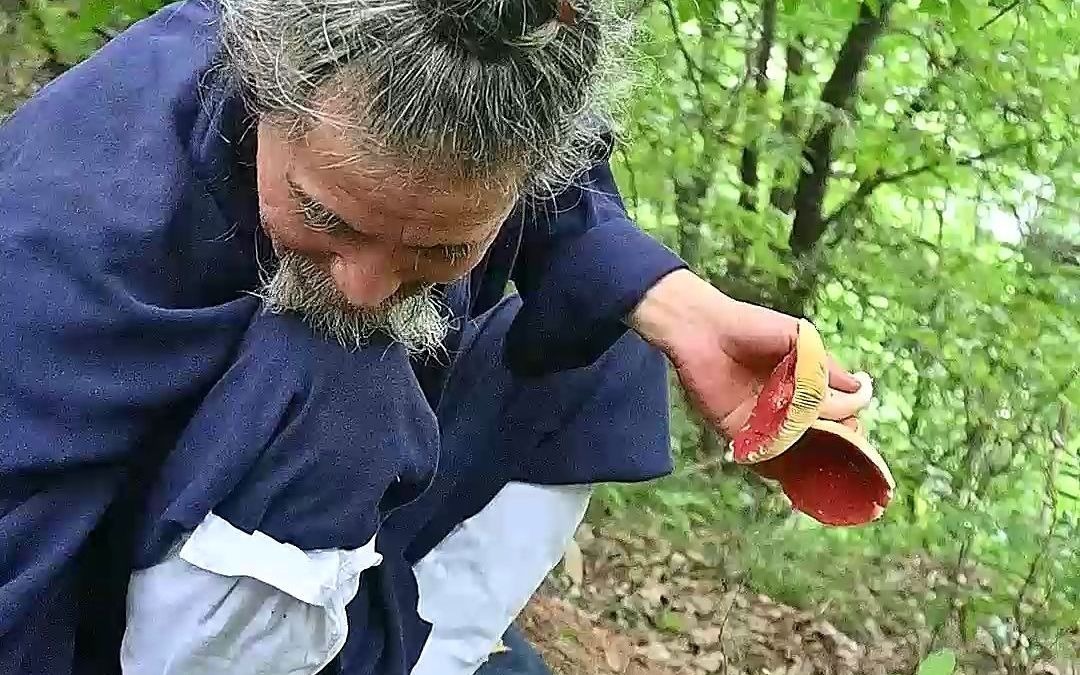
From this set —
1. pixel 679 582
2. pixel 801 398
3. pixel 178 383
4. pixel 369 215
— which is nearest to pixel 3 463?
pixel 178 383

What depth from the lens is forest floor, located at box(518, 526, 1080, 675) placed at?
7.50 ft

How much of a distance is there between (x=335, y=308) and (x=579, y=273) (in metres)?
0.35

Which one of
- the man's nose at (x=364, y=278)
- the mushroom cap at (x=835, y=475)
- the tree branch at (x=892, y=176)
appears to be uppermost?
the man's nose at (x=364, y=278)

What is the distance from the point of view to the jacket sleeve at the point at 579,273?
4.48 ft

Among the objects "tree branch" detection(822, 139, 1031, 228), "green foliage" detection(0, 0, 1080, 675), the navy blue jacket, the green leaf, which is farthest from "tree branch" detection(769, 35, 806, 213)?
the navy blue jacket

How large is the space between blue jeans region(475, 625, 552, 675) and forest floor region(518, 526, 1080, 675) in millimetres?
228

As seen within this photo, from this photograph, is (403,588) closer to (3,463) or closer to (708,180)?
(3,463)

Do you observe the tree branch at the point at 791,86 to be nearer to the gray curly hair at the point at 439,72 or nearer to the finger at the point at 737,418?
the finger at the point at 737,418

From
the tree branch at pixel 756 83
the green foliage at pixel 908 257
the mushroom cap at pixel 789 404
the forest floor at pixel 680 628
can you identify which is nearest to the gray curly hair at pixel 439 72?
the mushroom cap at pixel 789 404

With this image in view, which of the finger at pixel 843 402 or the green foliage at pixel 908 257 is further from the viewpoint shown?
the green foliage at pixel 908 257

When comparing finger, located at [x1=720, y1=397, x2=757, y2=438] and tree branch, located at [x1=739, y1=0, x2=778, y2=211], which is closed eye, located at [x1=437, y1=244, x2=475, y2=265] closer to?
finger, located at [x1=720, y1=397, x2=757, y2=438]

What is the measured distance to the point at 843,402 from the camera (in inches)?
46.1

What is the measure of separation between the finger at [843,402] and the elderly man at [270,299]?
1.1 inches

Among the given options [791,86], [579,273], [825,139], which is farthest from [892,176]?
[579,273]
